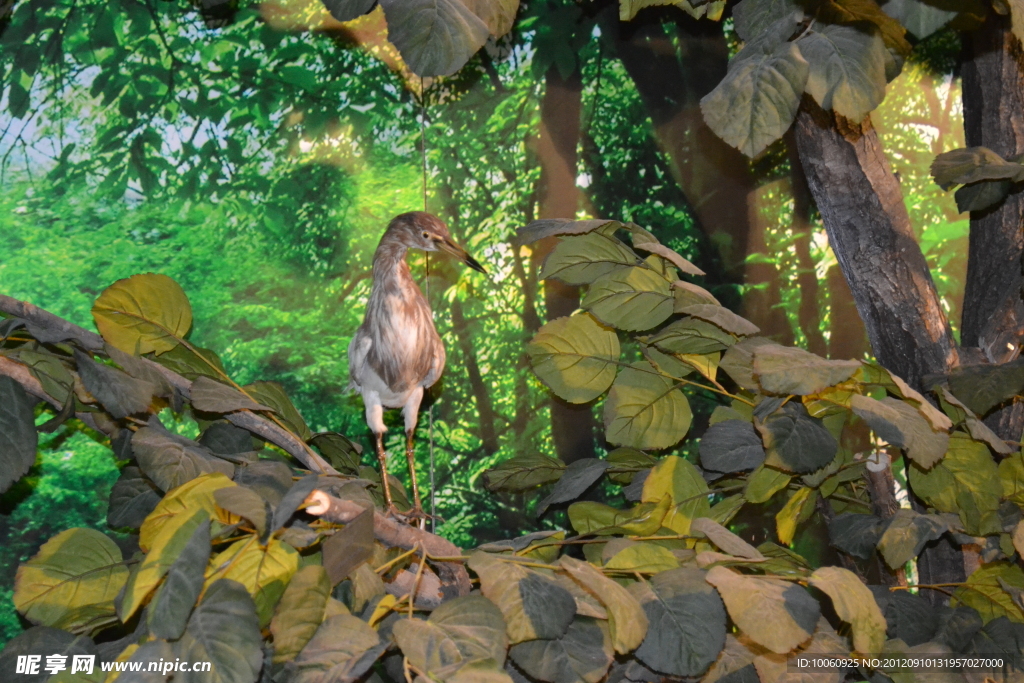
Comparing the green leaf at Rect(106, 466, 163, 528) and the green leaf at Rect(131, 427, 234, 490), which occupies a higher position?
the green leaf at Rect(131, 427, 234, 490)

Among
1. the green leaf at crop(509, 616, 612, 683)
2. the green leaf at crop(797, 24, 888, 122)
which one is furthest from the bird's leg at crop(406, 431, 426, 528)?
the green leaf at crop(797, 24, 888, 122)

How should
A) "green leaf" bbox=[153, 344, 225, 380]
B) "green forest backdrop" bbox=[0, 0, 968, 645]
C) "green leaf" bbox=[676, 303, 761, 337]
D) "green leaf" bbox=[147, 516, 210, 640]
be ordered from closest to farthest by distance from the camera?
"green leaf" bbox=[147, 516, 210, 640]
"green leaf" bbox=[676, 303, 761, 337]
"green leaf" bbox=[153, 344, 225, 380]
"green forest backdrop" bbox=[0, 0, 968, 645]

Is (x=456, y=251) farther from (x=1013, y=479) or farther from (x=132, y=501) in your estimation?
(x=1013, y=479)

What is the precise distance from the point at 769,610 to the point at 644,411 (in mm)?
411

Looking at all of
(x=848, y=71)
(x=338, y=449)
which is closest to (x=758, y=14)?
(x=848, y=71)

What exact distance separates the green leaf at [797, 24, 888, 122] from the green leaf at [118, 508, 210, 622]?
0.60 m

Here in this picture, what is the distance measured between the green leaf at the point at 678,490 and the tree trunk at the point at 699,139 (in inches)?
30.8

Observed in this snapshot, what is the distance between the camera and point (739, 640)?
833mm

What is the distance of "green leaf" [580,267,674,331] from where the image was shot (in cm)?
98

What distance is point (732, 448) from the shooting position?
96 centimetres

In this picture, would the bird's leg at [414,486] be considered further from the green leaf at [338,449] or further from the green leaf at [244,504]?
the green leaf at [244,504]

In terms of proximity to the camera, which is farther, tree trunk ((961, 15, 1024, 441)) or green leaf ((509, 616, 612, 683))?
tree trunk ((961, 15, 1024, 441))

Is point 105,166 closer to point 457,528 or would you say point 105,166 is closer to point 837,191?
point 457,528

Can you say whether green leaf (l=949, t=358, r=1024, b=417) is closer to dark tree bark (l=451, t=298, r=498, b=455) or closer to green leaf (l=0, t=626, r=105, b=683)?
dark tree bark (l=451, t=298, r=498, b=455)
